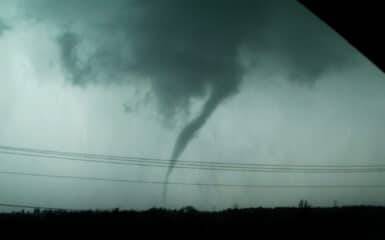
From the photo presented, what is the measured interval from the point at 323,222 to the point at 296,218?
1160 mm

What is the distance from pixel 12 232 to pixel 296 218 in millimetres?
9208

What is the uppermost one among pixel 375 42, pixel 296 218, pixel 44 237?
pixel 375 42

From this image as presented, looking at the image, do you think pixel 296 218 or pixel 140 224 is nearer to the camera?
pixel 140 224

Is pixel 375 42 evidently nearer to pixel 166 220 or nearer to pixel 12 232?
pixel 166 220

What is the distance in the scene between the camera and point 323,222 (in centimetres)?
1129

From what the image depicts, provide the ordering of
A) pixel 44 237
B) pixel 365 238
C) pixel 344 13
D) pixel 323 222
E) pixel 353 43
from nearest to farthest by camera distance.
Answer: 1. pixel 344 13
2. pixel 353 43
3. pixel 365 238
4. pixel 44 237
5. pixel 323 222

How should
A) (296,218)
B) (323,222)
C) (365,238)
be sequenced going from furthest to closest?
(296,218)
(323,222)
(365,238)

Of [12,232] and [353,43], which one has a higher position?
[353,43]

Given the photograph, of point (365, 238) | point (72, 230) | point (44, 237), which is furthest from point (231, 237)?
point (44, 237)

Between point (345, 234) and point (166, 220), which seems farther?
point (166, 220)

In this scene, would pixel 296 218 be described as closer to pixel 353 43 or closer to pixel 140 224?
pixel 140 224

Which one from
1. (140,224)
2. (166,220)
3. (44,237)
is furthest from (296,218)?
(44,237)

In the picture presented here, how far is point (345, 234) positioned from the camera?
35.2 ft

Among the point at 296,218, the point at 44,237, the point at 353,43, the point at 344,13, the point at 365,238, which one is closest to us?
the point at 344,13
